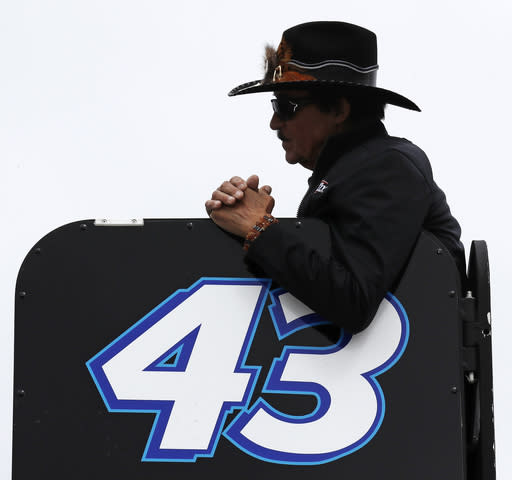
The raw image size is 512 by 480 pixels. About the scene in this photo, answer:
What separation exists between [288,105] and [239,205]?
16.0 inches

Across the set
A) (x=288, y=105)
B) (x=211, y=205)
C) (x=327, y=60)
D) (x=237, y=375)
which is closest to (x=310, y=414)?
(x=237, y=375)

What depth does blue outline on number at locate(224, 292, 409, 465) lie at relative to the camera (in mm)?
2512

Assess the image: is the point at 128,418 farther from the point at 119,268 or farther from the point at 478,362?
the point at 478,362

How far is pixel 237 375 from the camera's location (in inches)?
99.9

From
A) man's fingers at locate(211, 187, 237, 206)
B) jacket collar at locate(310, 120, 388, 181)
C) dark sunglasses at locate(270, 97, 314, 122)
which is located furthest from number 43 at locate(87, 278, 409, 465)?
dark sunglasses at locate(270, 97, 314, 122)

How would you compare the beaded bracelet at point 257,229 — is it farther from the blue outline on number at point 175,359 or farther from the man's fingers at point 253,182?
the blue outline on number at point 175,359

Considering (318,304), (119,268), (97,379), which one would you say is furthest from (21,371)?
(318,304)

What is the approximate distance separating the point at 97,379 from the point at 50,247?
377 millimetres

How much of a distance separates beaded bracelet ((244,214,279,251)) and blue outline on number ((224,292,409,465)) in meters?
0.26

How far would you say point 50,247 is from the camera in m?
2.58

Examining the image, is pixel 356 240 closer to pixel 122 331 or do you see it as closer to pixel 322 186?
pixel 322 186

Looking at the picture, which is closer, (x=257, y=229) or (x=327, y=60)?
(x=257, y=229)

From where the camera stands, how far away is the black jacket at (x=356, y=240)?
2471 millimetres

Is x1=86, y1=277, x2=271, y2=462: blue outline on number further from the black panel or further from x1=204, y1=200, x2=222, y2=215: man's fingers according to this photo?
x1=204, y1=200, x2=222, y2=215: man's fingers
